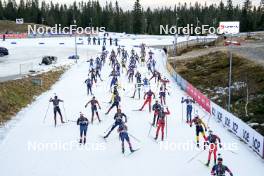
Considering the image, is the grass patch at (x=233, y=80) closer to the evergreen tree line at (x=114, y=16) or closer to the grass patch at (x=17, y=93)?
the grass patch at (x=17, y=93)

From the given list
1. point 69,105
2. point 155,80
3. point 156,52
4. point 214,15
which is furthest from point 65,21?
point 69,105

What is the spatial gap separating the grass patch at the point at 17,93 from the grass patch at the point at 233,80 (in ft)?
51.1

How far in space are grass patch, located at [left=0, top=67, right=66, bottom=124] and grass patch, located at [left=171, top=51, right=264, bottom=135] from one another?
15.6m

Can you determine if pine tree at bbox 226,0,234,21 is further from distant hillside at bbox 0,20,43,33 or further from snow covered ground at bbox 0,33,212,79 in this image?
distant hillside at bbox 0,20,43,33

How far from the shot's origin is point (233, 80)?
138ft

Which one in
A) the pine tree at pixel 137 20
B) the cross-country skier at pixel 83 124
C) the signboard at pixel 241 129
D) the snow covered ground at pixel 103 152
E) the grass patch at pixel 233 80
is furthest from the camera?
the pine tree at pixel 137 20

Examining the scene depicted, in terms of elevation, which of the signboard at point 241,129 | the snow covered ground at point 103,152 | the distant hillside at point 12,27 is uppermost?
the distant hillside at point 12,27

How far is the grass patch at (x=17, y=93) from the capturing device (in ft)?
91.5

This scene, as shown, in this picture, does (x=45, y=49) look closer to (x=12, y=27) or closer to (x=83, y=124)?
(x=12, y=27)

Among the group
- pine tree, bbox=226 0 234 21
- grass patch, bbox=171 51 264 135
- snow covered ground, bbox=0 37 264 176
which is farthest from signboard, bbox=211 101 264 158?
pine tree, bbox=226 0 234 21

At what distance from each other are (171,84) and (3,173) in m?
26.3

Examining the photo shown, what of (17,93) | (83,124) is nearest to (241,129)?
(83,124)

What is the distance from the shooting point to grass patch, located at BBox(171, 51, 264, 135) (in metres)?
30.6

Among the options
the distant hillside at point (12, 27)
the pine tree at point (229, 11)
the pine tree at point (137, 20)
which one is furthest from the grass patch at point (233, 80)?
the pine tree at point (229, 11)
